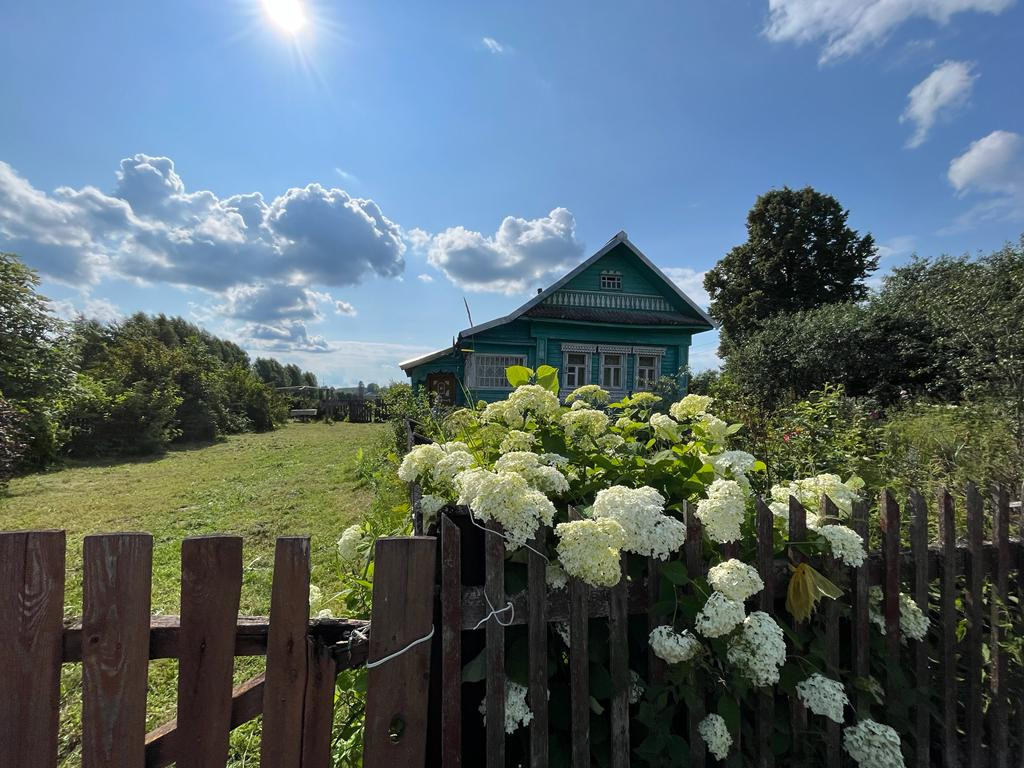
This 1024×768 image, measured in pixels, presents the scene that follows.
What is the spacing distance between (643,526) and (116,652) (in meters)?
1.32

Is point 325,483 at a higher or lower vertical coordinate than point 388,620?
lower

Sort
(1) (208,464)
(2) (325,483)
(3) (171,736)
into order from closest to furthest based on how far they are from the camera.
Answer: (3) (171,736)
(2) (325,483)
(1) (208,464)

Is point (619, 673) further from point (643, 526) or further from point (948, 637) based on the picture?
point (948, 637)

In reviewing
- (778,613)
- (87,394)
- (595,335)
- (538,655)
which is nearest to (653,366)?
(595,335)

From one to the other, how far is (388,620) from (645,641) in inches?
31.3

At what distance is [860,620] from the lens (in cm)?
144

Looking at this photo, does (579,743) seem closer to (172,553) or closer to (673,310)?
(172,553)

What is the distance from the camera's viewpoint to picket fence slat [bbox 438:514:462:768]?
1.16 metres

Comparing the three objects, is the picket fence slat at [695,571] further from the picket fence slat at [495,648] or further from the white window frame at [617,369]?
the white window frame at [617,369]

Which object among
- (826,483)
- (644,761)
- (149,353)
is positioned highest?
(149,353)

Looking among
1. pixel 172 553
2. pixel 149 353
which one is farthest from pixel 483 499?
pixel 149 353

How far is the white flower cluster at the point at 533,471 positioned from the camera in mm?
1312

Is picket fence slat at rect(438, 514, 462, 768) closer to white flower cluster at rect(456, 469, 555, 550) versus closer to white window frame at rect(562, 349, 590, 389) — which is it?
white flower cluster at rect(456, 469, 555, 550)

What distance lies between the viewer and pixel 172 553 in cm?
429
